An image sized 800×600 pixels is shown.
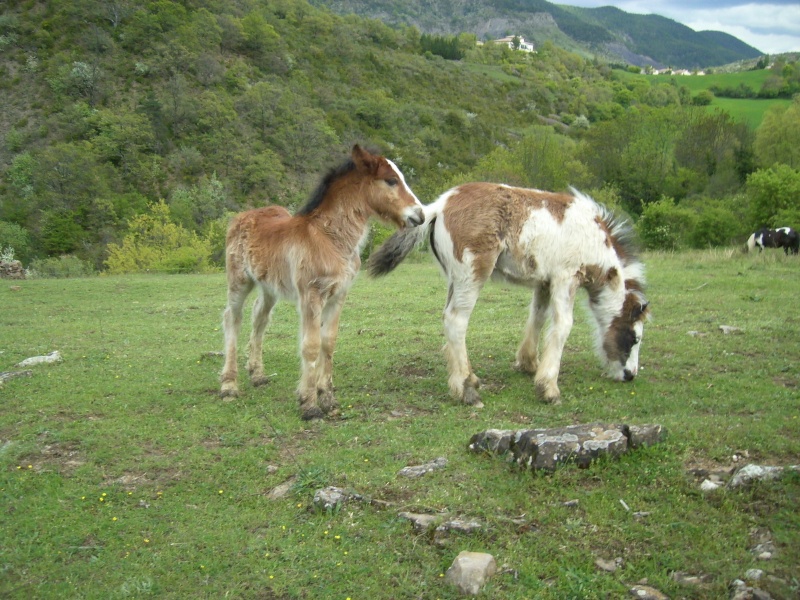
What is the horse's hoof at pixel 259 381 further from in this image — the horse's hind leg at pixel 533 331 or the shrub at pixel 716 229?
the shrub at pixel 716 229

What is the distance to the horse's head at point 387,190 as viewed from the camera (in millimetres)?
7371

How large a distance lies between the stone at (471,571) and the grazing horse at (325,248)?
3422 mm

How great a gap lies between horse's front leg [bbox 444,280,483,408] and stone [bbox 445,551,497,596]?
333 cm

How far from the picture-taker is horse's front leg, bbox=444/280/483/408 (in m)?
7.58

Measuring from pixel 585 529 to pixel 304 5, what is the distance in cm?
9905

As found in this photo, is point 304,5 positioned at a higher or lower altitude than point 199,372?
higher

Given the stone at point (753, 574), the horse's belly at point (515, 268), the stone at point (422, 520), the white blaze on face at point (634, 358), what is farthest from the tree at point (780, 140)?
the stone at point (422, 520)

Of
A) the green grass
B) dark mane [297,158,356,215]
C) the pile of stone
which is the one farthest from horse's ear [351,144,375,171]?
the green grass

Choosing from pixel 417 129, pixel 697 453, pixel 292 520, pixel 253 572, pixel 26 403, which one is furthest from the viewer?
pixel 417 129

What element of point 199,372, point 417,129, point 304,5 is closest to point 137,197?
point 417,129

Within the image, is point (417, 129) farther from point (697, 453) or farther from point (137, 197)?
point (697, 453)

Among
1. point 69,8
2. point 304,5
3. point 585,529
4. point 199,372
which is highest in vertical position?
point 304,5

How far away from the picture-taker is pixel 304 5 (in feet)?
297

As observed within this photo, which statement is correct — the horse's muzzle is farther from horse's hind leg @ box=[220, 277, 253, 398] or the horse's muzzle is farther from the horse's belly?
horse's hind leg @ box=[220, 277, 253, 398]
